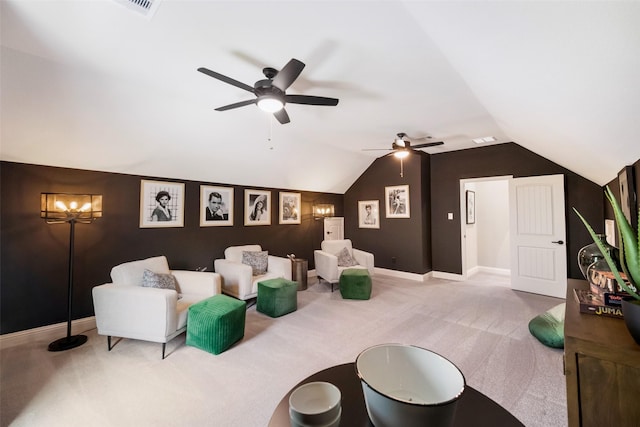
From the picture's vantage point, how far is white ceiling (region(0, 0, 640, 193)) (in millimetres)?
1388

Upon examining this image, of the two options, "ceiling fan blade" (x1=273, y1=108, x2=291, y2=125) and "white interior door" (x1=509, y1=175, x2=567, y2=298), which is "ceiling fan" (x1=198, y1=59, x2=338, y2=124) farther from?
"white interior door" (x1=509, y1=175, x2=567, y2=298)

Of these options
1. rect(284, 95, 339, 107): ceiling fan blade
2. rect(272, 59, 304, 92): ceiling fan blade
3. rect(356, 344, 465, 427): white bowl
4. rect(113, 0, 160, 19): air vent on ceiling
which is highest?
rect(113, 0, 160, 19): air vent on ceiling

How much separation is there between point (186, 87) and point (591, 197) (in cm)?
603

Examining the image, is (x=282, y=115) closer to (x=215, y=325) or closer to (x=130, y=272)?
(x=215, y=325)

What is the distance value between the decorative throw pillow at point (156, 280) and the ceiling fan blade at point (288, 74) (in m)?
2.50

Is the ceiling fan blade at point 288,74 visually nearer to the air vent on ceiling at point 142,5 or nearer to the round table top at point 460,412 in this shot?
the air vent on ceiling at point 142,5

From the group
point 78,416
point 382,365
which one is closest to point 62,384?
point 78,416

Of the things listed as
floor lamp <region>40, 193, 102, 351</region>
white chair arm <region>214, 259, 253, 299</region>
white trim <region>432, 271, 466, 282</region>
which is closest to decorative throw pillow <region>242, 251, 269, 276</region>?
white chair arm <region>214, 259, 253, 299</region>

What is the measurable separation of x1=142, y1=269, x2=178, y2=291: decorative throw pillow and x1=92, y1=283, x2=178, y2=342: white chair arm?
0.81 ft

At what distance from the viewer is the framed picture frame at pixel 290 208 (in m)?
5.51

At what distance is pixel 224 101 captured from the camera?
121 inches

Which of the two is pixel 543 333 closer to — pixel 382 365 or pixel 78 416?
pixel 382 365

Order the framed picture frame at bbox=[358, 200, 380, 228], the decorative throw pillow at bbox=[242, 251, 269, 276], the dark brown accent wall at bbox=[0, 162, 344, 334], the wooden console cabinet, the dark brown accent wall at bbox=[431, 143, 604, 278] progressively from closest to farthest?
the wooden console cabinet → the dark brown accent wall at bbox=[0, 162, 344, 334] → the dark brown accent wall at bbox=[431, 143, 604, 278] → the decorative throw pillow at bbox=[242, 251, 269, 276] → the framed picture frame at bbox=[358, 200, 380, 228]

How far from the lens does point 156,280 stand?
2.96 metres
